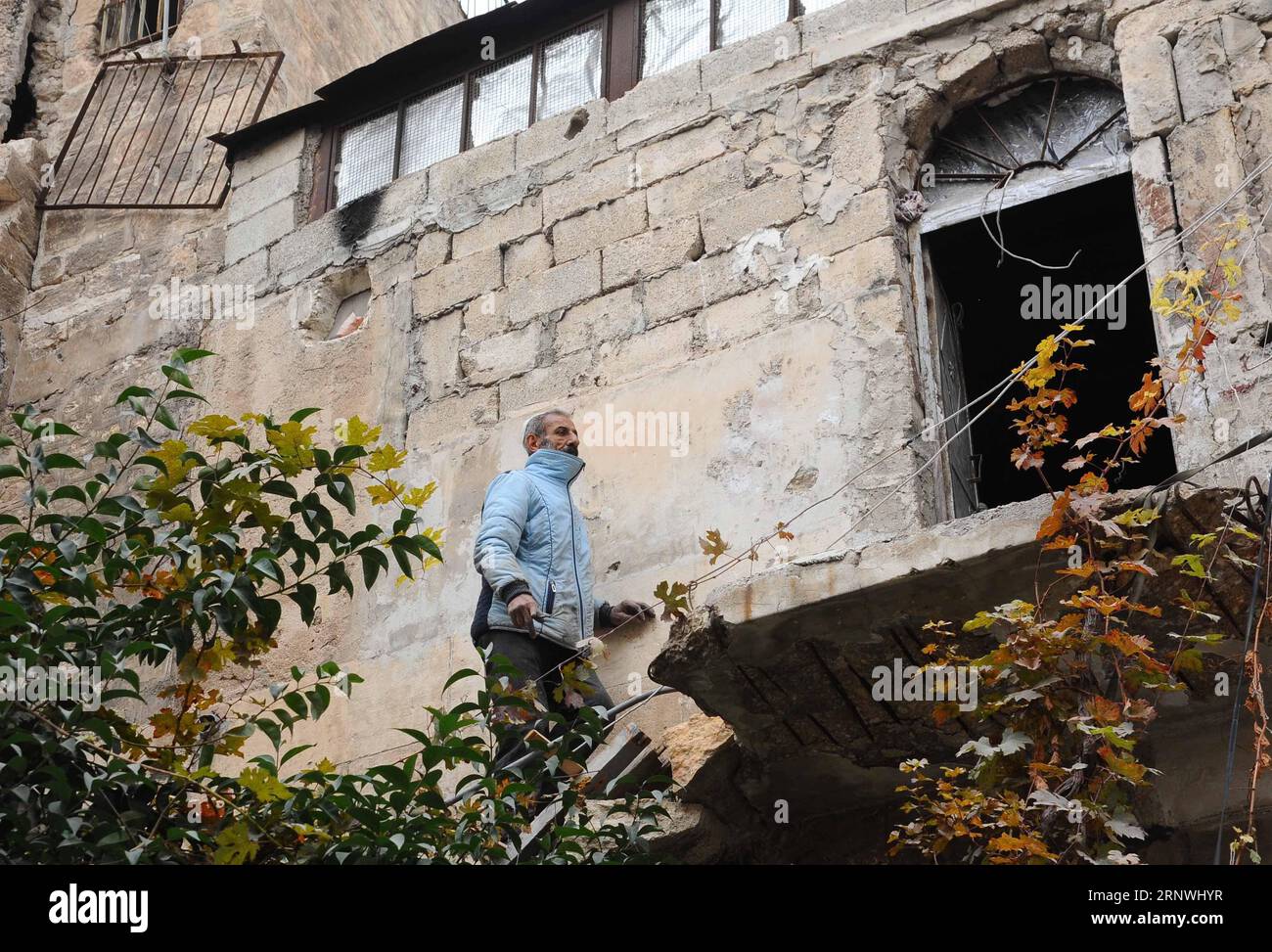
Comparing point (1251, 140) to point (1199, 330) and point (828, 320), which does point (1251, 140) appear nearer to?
point (1199, 330)

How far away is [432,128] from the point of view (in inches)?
340

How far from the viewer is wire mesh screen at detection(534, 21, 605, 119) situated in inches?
322

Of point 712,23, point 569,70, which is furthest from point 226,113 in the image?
point 712,23

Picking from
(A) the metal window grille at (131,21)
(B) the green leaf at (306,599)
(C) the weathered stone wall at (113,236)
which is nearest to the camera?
(B) the green leaf at (306,599)

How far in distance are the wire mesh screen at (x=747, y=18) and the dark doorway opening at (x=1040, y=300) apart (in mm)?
1342

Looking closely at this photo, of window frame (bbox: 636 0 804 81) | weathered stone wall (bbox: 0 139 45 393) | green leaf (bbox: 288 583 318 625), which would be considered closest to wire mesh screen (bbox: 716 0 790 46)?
window frame (bbox: 636 0 804 81)

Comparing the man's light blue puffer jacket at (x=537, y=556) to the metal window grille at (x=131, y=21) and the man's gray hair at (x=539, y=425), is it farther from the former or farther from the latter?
the metal window grille at (x=131, y=21)

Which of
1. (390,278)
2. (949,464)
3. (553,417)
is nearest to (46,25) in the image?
(390,278)

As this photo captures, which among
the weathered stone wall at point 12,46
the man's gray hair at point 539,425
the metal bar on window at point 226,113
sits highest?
the weathered stone wall at point 12,46

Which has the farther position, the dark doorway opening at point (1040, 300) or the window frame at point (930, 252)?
the dark doorway opening at point (1040, 300)

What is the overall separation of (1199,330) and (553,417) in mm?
2369

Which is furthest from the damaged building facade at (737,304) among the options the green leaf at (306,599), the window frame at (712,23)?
the green leaf at (306,599)

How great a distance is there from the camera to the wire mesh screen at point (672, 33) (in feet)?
26.0

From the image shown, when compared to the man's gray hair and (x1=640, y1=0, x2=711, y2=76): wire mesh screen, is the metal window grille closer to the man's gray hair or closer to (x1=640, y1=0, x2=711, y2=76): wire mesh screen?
(x1=640, y1=0, x2=711, y2=76): wire mesh screen
